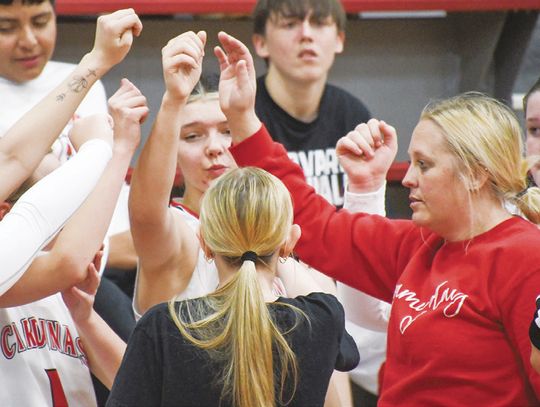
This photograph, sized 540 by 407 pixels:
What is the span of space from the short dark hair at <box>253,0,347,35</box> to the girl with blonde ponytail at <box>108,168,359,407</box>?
1453 mm

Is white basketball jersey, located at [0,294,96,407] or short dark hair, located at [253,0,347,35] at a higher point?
short dark hair, located at [253,0,347,35]

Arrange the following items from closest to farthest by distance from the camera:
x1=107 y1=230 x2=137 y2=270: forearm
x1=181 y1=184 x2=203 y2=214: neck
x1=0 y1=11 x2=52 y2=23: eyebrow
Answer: x1=181 y1=184 x2=203 y2=214: neck, x1=0 y1=11 x2=52 y2=23: eyebrow, x1=107 y1=230 x2=137 y2=270: forearm

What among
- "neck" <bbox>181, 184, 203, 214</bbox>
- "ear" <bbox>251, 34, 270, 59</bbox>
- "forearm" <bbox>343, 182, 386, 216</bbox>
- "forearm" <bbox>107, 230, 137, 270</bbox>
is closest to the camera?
"forearm" <bbox>343, 182, 386, 216</bbox>

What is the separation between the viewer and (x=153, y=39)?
3.26 meters

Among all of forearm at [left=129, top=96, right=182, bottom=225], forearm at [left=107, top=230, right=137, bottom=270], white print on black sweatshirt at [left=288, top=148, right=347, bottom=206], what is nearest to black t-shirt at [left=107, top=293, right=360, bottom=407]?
forearm at [left=129, top=96, right=182, bottom=225]

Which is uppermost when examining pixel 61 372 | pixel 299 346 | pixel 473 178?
pixel 473 178

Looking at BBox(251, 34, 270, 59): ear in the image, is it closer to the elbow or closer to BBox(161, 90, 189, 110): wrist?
BBox(161, 90, 189, 110): wrist

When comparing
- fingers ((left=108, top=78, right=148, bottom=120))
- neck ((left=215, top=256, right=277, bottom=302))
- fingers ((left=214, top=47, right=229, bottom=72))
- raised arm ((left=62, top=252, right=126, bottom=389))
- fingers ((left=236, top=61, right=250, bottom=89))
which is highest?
fingers ((left=214, top=47, right=229, bottom=72))

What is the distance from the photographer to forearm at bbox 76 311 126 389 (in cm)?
185

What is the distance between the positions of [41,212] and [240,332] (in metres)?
0.36

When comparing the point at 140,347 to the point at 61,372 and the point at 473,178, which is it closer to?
the point at 61,372

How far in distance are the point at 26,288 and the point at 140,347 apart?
10.1 inches

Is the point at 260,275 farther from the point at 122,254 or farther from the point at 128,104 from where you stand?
the point at 122,254

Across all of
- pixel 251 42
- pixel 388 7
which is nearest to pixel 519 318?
pixel 388 7
